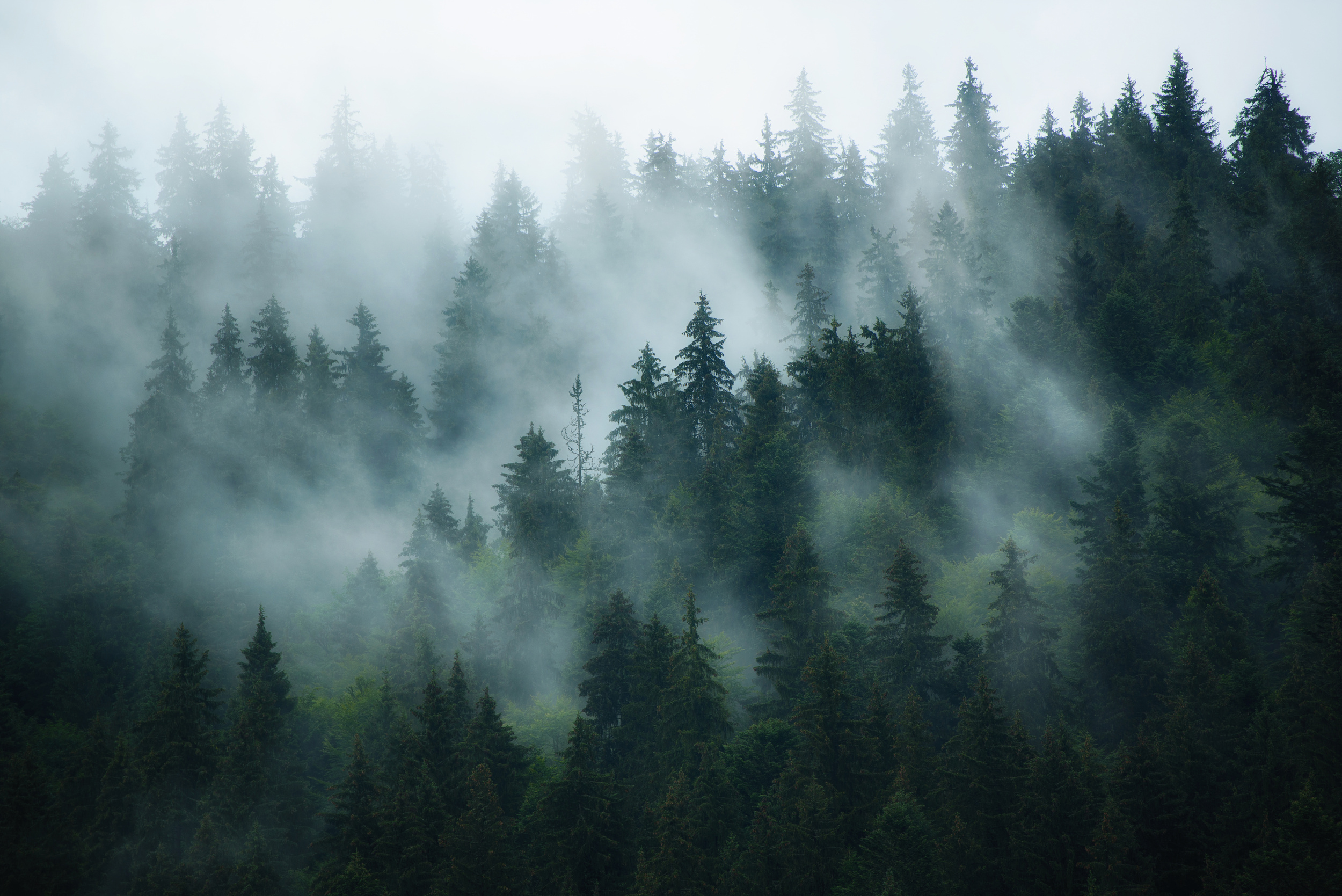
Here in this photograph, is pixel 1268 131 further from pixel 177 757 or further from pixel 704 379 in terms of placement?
pixel 177 757

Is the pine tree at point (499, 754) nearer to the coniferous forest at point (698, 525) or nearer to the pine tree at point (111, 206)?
the coniferous forest at point (698, 525)

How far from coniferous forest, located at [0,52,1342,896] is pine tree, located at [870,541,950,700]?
161 mm

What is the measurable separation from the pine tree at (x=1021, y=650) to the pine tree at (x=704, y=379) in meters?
25.5

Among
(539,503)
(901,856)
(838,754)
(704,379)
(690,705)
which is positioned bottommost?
(901,856)

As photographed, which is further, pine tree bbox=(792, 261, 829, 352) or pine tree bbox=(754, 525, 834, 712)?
pine tree bbox=(792, 261, 829, 352)

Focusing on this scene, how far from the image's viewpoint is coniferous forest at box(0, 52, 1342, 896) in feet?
94.7

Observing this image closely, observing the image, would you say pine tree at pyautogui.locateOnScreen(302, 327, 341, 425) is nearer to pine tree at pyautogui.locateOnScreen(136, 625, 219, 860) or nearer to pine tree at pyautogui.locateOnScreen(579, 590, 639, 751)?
pine tree at pyautogui.locateOnScreen(136, 625, 219, 860)

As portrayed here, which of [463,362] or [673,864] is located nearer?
[673,864]

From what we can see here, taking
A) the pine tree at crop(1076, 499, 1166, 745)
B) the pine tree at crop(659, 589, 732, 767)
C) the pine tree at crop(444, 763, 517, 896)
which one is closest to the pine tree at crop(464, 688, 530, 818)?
the pine tree at crop(444, 763, 517, 896)

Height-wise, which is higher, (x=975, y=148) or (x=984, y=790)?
(x=975, y=148)

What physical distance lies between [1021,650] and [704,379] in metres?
28.6

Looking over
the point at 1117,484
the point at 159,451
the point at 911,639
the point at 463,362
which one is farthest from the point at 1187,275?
the point at 159,451

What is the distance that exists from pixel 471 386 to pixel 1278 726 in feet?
208

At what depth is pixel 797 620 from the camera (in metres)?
38.1
